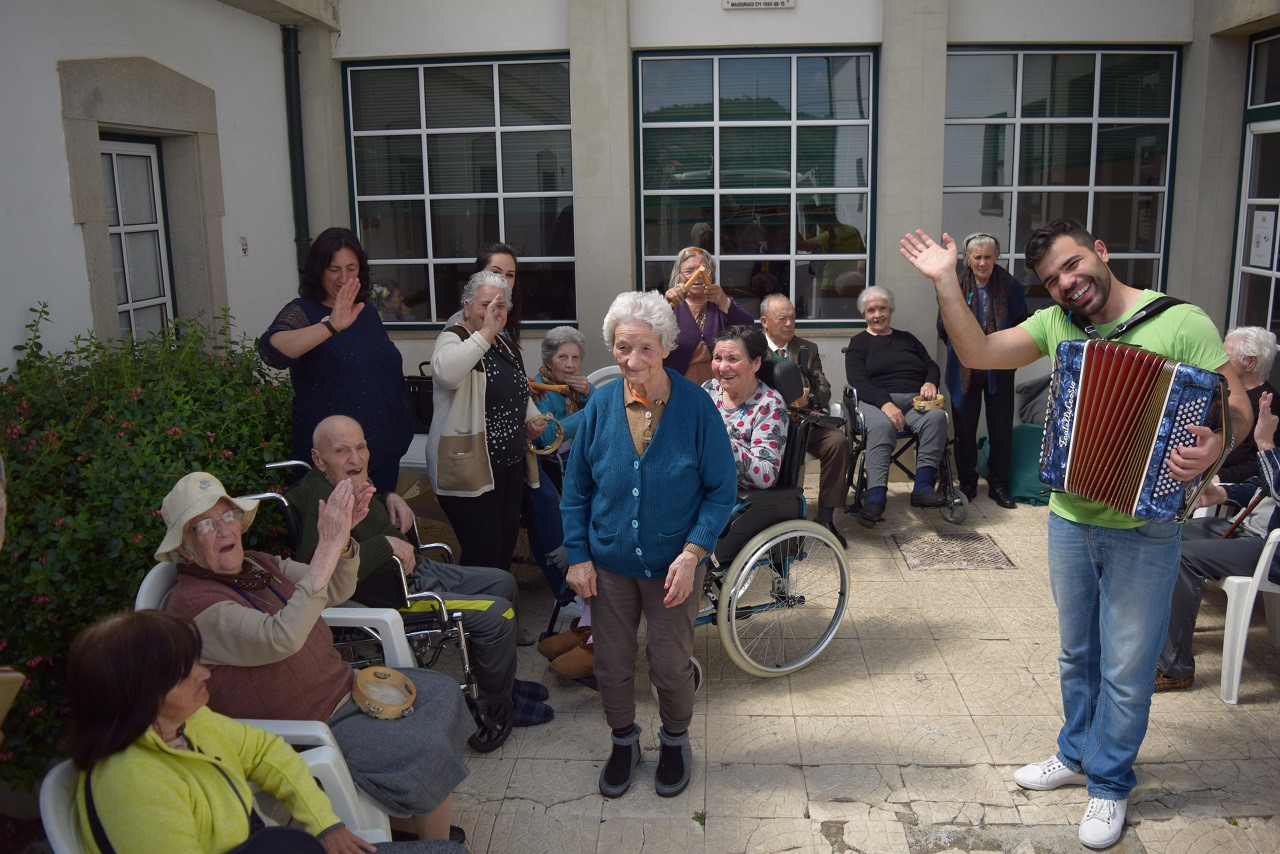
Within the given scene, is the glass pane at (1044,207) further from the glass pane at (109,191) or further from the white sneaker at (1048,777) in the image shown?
the glass pane at (109,191)

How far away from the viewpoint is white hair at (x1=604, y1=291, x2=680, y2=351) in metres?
3.32

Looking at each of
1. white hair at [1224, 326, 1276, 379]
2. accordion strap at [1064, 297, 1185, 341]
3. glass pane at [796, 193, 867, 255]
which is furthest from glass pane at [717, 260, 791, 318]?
accordion strap at [1064, 297, 1185, 341]

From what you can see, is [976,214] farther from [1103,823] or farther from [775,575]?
[1103,823]

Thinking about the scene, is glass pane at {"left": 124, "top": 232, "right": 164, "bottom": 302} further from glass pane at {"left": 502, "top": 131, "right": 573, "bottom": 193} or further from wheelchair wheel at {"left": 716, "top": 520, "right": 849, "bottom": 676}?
wheelchair wheel at {"left": 716, "top": 520, "right": 849, "bottom": 676}

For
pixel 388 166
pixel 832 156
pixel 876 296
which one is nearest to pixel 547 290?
pixel 388 166

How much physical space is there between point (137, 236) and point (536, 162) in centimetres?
295

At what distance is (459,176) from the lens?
772 centimetres

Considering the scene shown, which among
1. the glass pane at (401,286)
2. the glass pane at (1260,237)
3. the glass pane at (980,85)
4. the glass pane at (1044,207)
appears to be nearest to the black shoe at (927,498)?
the glass pane at (1044,207)

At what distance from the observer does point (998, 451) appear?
6.80 meters

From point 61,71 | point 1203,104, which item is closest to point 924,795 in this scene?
point 61,71

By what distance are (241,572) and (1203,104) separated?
23.0 ft

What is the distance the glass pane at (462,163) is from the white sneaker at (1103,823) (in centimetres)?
590

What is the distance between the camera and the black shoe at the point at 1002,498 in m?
6.68

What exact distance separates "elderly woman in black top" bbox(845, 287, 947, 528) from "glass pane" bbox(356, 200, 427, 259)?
3.28 m
